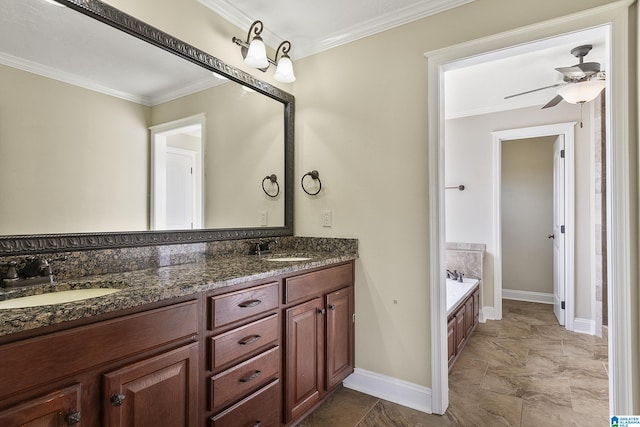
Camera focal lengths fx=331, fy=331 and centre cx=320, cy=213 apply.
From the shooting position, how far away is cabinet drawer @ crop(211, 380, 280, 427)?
4.50 feet

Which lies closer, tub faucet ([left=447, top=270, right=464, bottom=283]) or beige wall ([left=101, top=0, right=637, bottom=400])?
beige wall ([left=101, top=0, right=637, bottom=400])

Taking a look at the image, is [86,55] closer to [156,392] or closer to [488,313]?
[156,392]

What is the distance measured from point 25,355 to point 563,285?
4.32 m

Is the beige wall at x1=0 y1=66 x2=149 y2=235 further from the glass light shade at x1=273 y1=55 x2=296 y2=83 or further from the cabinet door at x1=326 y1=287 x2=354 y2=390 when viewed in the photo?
the cabinet door at x1=326 y1=287 x2=354 y2=390

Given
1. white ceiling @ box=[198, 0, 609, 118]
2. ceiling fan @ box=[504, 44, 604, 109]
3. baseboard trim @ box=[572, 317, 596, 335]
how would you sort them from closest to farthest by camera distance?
white ceiling @ box=[198, 0, 609, 118]
ceiling fan @ box=[504, 44, 604, 109]
baseboard trim @ box=[572, 317, 596, 335]

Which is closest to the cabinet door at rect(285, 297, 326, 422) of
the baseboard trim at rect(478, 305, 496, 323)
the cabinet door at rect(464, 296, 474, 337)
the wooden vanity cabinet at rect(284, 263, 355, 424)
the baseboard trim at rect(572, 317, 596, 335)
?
the wooden vanity cabinet at rect(284, 263, 355, 424)

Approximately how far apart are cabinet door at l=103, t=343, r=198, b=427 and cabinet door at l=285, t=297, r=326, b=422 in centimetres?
57

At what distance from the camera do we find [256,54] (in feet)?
6.64

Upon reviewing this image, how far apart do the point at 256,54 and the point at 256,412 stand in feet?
6.40

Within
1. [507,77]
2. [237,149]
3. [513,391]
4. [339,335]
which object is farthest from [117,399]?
[507,77]

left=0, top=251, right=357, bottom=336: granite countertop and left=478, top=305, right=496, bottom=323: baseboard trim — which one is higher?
left=0, top=251, right=357, bottom=336: granite countertop

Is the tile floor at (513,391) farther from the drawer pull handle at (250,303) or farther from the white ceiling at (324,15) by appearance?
the white ceiling at (324,15)

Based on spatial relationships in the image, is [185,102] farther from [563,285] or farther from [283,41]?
[563,285]

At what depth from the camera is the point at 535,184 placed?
4.66 metres
